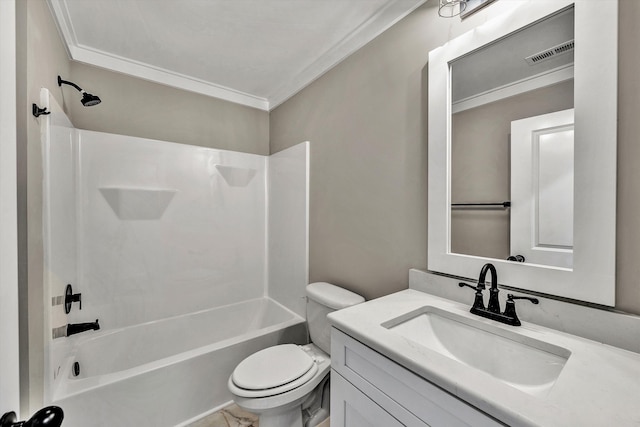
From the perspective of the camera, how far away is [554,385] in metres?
0.62

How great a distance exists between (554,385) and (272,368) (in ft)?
3.97

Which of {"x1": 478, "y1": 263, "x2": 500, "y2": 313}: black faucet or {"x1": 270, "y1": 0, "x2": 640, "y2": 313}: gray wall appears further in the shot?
{"x1": 478, "y1": 263, "x2": 500, "y2": 313}: black faucet

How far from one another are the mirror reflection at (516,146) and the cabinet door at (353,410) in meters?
0.71

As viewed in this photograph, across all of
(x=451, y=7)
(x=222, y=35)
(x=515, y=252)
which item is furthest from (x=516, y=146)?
(x=222, y=35)

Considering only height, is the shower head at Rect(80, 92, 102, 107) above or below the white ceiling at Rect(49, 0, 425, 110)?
below

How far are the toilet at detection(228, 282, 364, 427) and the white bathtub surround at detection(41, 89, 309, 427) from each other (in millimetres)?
370

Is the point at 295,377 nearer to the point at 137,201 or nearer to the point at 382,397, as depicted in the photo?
the point at 382,397

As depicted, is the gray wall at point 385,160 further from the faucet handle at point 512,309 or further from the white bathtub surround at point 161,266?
the white bathtub surround at point 161,266

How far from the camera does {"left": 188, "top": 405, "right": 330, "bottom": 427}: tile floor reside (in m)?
1.65

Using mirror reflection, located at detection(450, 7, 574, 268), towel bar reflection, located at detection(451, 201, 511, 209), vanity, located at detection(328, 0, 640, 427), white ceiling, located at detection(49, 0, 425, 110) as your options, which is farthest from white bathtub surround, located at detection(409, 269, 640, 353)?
white ceiling, located at detection(49, 0, 425, 110)

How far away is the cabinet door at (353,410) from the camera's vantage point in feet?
2.71

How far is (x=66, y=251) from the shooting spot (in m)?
1.60

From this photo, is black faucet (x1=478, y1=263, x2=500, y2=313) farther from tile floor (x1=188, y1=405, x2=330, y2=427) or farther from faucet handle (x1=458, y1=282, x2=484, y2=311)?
tile floor (x1=188, y1=405, x2=330, y2=427)

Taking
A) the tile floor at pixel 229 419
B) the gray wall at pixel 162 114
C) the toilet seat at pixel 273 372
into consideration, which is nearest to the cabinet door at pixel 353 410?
the toilet seat at pixel 273 372
